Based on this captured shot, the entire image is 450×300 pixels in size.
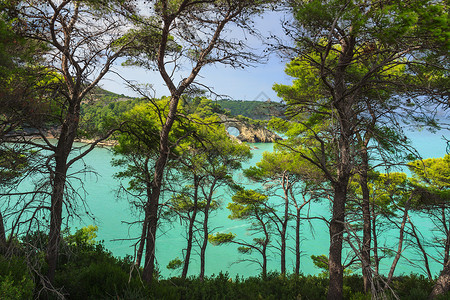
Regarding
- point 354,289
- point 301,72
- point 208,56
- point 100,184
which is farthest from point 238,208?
point 100,184

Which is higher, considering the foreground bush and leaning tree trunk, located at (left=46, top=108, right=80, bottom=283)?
leaning tree trunk, located at (left=46, top=108, right=80, bottom=283)

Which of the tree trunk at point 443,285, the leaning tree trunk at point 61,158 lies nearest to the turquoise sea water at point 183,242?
the tree trunk at point 443,285

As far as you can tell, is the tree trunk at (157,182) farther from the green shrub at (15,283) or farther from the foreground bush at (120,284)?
the green shrub at (15,283)

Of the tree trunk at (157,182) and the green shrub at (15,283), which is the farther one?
the tree trunk at (157,182)

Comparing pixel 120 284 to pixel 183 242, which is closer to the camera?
pixel 120 284

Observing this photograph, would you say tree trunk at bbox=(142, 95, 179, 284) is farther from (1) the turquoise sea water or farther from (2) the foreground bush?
(1) the turquoise sea water

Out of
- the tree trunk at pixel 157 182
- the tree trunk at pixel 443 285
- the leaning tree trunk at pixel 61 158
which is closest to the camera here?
the leaning tree trunk at pixel 61 158

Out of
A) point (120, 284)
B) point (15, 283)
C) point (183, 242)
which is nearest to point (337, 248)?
→ point (120, 284)

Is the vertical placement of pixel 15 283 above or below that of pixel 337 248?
below

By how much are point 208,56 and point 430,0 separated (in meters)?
3.52

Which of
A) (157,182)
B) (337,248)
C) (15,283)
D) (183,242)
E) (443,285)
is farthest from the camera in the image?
(183,242)

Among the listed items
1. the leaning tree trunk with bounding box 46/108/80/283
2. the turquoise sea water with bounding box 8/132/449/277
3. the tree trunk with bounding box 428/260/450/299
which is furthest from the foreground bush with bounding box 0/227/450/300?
the turquoise sea water with bounding box 8/132/449/277

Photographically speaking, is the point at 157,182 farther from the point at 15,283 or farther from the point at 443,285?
the point at 443,285

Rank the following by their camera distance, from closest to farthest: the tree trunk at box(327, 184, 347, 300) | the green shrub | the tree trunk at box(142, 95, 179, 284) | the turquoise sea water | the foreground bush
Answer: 1. the green shrub
2. the foreground bush
3. the tree trunk at box(142, 95, 179, 284)
4. the tree trunk at box(327, 184, 347, 300)
5. the turquoise sea water
